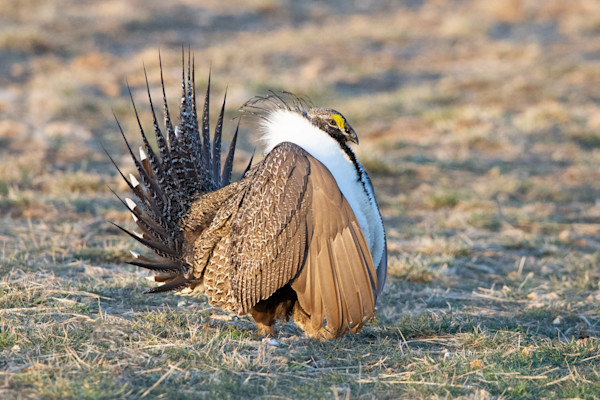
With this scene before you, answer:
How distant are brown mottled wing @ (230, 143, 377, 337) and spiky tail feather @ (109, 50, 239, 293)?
2.06 ft

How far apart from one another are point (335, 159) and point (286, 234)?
0.36m

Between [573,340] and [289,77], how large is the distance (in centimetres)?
738

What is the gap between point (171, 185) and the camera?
12.3 ft

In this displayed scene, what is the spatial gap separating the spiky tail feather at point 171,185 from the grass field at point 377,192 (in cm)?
25

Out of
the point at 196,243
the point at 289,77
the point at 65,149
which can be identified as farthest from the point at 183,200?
the point at 289,77

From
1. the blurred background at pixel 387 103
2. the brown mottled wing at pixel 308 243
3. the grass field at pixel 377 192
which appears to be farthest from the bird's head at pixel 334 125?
the blurred background at pixel 387 103

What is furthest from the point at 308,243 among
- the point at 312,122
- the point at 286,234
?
the point at 312,122

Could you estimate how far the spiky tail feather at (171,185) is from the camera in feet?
11.8

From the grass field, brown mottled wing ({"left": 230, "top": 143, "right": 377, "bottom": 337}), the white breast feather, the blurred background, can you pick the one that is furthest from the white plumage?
the blurred background

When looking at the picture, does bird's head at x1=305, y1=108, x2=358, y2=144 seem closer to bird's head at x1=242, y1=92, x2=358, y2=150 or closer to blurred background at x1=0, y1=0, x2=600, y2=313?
bird's head at x1=242, y1=92, x2=358, y2=150

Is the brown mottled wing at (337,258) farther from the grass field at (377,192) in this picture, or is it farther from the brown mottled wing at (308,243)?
the grass field at (377,192)

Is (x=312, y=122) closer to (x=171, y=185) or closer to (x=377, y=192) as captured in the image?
(x=171, y=185)

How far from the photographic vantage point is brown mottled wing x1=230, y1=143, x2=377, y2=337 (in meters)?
2.84

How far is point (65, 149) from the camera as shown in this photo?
272 inches
